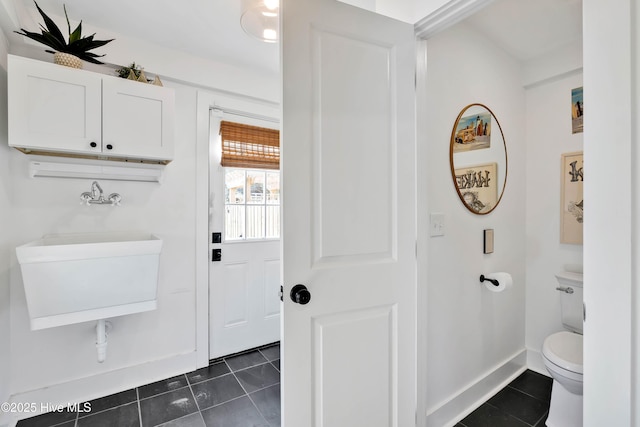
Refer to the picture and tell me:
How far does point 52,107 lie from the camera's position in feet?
5.06

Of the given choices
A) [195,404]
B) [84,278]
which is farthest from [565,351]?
[84,278]

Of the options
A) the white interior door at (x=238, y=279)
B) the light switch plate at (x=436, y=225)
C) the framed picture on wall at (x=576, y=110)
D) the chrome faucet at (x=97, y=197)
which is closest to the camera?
the light switch plate at (x=436, y=225)

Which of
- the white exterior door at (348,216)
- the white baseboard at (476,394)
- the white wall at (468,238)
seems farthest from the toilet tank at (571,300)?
the white exterior door at (348,216)

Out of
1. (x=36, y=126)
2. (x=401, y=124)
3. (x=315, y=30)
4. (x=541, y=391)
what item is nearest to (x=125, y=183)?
(x=36, y=126)

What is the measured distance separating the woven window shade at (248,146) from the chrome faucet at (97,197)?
787 millimetres

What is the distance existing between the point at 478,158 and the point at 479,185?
17cm

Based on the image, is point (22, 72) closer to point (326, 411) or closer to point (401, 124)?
point (401, 124)

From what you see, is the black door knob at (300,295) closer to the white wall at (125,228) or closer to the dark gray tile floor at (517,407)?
the dark gray tile floor at (517,407)

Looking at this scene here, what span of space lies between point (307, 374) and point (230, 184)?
5.77 ft

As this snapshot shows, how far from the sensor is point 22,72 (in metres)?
1.47

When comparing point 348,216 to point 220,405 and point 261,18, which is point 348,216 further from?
point 220,405

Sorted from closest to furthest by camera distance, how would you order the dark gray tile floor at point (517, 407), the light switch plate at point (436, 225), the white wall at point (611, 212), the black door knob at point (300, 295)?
the white wall at point (611, 212) → the black door knob at point (300, 295) → the light switch plate at point (436, 225) → the dark gray tile floor at point (517, 407)

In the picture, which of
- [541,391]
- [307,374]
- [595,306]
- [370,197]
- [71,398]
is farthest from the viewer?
[541,391]

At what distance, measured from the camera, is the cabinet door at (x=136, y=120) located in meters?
1.70
